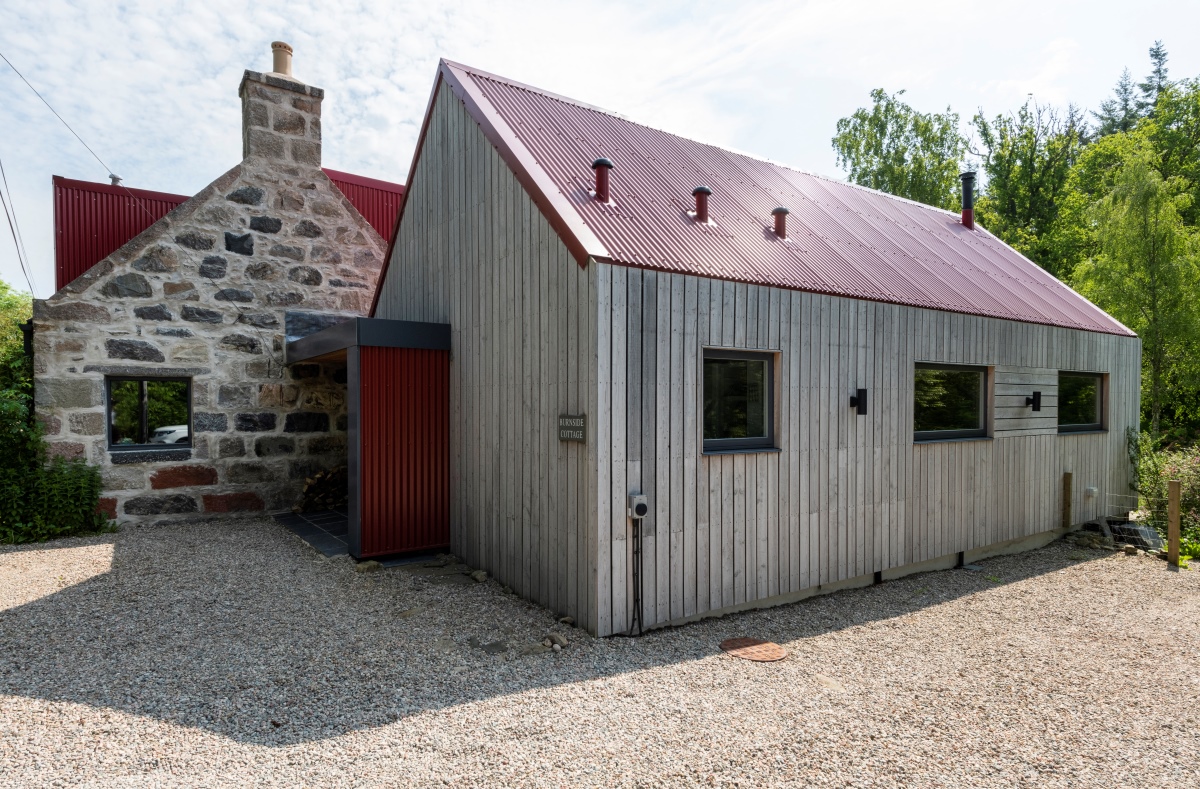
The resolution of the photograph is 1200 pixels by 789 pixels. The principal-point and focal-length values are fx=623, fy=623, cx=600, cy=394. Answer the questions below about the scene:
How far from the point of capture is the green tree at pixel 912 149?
23812 mm

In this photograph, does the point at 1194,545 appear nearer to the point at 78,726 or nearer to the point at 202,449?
the point at 78,726

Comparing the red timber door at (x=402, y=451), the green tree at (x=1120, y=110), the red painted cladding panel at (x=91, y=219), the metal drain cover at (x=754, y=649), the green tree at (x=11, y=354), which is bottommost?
the metal drain cover at (x=754, y=649)

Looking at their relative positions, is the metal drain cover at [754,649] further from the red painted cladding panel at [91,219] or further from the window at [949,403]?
the red painted cladding panel at [91,219]

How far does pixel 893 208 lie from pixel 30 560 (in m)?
11.6

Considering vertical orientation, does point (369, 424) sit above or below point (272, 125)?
below

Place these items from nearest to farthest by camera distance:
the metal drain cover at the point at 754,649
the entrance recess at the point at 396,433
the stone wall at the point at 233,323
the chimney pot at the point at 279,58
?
the metal drain cover at the point at 754,649 → the entrance recess at the point at 396,433 → the stone wall at the point at 233,323 → the chimney pot at the point at 279,58

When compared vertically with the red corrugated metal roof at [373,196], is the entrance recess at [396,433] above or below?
below

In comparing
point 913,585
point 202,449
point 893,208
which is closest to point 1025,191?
point 893,208

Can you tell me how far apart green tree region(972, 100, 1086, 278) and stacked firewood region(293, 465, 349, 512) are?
22063 mm

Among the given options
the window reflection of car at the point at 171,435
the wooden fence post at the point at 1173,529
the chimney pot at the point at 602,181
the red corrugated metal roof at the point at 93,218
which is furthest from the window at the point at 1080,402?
the window reflection of car at the point at 171,435

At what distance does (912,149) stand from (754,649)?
82.4 feet

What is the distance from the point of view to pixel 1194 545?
8227mm

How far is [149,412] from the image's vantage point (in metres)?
7.83

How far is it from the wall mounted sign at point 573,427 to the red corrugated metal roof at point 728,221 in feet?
3.77
